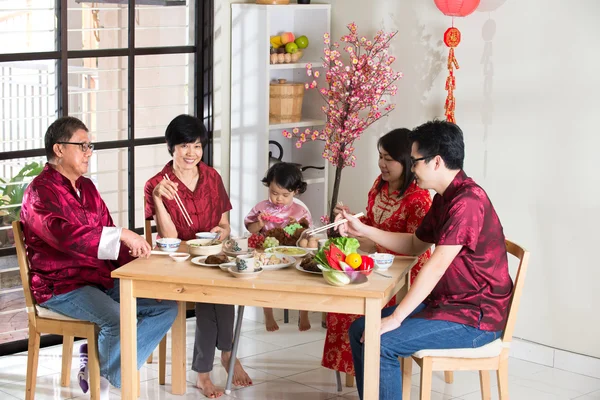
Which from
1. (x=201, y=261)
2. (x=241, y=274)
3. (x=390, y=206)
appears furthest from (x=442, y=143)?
(x=201, y=261)

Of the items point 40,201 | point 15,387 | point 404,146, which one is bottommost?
Answer: point 15,387

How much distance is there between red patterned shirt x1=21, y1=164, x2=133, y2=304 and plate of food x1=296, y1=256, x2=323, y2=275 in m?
0.76

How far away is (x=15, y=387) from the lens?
387 cm

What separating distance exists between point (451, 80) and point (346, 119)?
0.56 m

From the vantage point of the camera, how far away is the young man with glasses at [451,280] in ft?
9.92

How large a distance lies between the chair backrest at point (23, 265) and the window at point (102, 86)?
2.91 ft

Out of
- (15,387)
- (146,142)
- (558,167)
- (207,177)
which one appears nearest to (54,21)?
(146,142)

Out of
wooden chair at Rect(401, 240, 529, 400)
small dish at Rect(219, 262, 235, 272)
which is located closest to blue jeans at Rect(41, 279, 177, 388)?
small dish at Rect(219, 262, 235, 272)

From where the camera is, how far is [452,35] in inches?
170

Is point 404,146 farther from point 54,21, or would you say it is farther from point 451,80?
point 54,21

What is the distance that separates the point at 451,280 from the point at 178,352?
1.32 meters

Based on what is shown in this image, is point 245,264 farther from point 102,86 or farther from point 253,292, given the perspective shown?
point 102,86

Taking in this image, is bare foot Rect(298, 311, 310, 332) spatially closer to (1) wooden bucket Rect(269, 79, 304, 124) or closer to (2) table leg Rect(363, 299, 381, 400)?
(1) wooden bucket Rect(269, 79, 304, 124)

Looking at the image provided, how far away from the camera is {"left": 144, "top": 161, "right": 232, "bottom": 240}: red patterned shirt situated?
3.86 m
